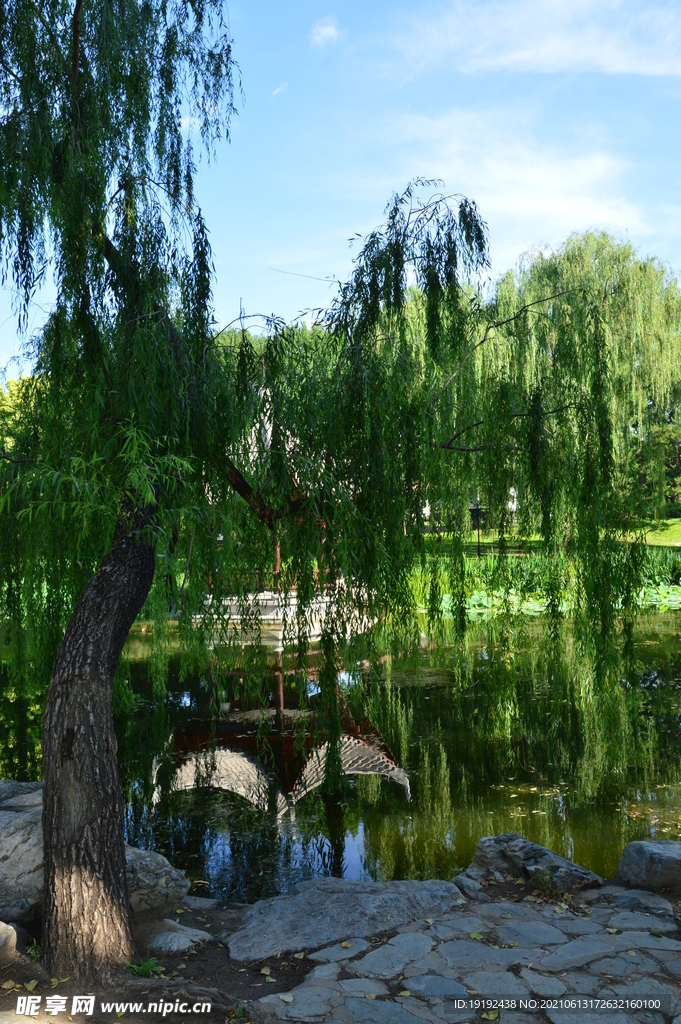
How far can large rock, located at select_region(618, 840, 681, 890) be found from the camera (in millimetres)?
4492

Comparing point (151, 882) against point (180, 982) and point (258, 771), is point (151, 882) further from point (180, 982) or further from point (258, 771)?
point (258, 771)

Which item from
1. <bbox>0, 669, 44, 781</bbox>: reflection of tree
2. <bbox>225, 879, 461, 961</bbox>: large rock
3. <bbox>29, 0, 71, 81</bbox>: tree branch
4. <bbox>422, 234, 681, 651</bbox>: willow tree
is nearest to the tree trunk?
<bbox>225, 879, 461, 961</bbox>: large rock

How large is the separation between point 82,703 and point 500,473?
2.94m

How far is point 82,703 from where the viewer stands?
375 centimetres

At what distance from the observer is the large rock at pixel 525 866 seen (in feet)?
15.3

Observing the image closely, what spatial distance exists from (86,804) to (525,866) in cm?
259

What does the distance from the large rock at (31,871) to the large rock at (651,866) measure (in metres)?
Answer: 2.51

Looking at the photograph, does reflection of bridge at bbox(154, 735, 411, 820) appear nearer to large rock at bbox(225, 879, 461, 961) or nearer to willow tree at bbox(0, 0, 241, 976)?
large rock at bbox(225, 879, 461, 961)

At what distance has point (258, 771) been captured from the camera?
25.6 ft

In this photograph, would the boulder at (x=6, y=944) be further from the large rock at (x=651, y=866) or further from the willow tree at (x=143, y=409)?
the large rock at (x=651, y=866)

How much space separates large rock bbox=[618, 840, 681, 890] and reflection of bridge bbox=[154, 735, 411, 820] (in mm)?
2352

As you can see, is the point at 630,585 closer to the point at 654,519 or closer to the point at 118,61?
the point at 654,519

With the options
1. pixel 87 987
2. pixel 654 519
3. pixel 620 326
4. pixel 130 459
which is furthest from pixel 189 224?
pixel 620 326

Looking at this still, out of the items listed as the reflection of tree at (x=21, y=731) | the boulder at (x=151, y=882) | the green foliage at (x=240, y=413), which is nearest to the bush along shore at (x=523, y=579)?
the green foliage at (x=240, y=413)
